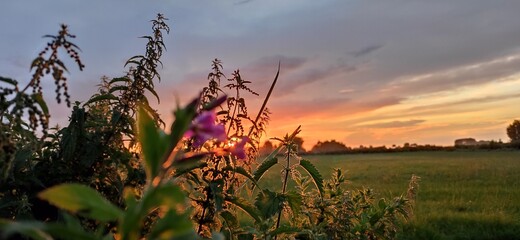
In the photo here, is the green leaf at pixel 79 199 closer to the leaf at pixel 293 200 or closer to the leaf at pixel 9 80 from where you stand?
the leaf at pixel 9 80

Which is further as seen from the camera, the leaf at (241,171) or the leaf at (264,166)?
the leaf at (264,166)

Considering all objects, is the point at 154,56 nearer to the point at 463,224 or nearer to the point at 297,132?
the point at 297,132

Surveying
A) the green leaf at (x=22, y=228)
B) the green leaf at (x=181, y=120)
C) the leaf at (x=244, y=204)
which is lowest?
the leaf at (x=244, y=204)

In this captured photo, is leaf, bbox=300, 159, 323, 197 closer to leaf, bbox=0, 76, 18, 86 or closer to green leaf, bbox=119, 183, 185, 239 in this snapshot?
leaf, bbox=0, 76, 18, 86

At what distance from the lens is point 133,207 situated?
2.30 feet

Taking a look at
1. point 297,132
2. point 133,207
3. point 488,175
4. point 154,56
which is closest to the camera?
point 133,207

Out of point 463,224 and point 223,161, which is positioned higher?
point 223,161

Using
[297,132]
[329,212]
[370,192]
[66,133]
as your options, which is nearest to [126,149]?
[66,133]

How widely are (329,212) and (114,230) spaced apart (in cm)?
136

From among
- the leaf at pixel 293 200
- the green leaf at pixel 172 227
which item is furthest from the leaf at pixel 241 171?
the green leaf at pixel 172 227

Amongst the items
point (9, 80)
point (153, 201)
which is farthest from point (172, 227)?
point (9, 80)

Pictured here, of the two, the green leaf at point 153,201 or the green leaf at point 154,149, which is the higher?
the green leaf at point 154,149

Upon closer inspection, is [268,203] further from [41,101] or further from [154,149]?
[154,149]

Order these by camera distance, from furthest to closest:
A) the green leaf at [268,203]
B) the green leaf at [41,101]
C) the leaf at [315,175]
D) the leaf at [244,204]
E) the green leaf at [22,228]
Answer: the leaf at [315,175], the green leaf at [268,203], the leaf at [244,204], the green leaf at [41,101], the green leaf at [22,228]
